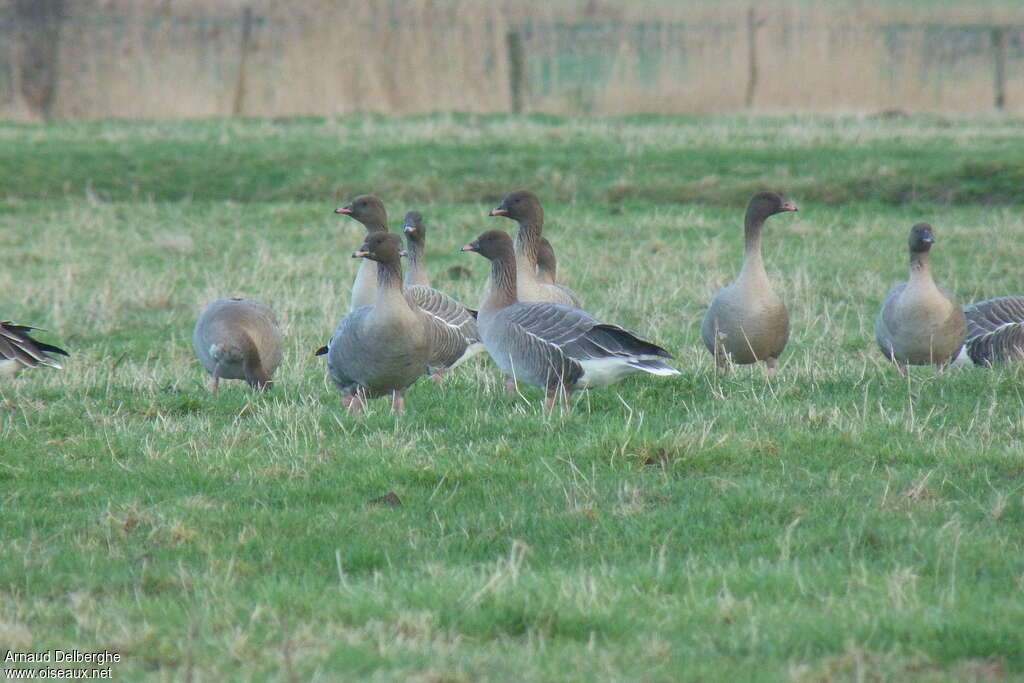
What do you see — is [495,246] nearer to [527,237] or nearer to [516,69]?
[527,237]

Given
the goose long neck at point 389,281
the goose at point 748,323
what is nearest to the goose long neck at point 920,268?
the goose at point 748,323

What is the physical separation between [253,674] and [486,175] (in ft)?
56.1

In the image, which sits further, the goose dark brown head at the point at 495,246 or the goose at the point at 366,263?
the goose at the point at 366,263

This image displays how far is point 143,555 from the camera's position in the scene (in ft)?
17.1

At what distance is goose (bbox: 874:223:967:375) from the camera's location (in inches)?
347

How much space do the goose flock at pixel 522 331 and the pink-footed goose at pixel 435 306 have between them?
0.01m

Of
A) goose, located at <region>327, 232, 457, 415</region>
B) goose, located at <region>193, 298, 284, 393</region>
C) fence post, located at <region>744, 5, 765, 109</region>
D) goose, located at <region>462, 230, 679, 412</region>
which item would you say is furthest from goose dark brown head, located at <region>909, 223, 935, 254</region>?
fence post, located at <region>744, 5, 765, 109</region>

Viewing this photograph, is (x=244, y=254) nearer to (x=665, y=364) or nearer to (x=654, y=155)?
(x=654, y=155)

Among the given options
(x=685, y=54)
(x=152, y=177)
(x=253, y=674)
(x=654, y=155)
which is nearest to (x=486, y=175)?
(x=654, y=155)

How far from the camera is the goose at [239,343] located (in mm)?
8797

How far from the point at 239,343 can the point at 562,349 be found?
2.37 m

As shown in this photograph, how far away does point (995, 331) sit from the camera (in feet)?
30.9

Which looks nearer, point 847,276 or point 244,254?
point 847,276

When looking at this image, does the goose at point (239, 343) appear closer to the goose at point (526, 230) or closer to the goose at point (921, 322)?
the goose at point (526, 230)
